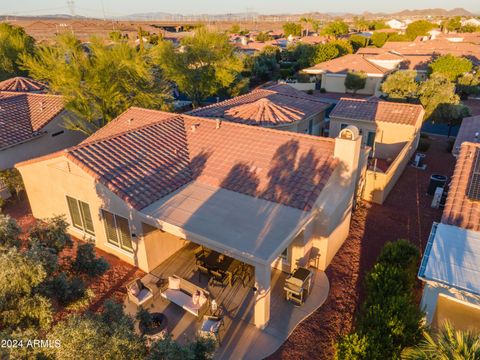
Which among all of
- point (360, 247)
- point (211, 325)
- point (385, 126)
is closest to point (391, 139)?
point (385, 126)

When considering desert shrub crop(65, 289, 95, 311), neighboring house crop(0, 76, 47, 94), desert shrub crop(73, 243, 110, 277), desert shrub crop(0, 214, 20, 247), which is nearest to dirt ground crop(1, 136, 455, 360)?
desert shrub crop(73, 243, 110, 277)

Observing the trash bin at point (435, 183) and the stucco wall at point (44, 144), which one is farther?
the stucco wall at point (44, 144)

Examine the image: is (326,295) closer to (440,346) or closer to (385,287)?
(385,287)

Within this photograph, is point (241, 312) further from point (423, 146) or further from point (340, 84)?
point (340, 84)

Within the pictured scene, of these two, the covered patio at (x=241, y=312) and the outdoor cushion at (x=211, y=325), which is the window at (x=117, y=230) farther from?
the outdoor cushion at (x=211, y=325)

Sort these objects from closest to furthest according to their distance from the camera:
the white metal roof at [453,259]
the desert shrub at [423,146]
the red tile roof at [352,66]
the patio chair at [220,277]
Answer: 1. the white metal roof at [453,259]
2. the patio chair at [220,277]
3. the desert shrub at [423,146]
4. the red tile roof at [352,66]

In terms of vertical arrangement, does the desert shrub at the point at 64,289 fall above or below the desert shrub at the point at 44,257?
below

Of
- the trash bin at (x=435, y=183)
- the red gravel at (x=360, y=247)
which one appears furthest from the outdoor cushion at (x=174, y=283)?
the trash bin at (x=435, y=183)
